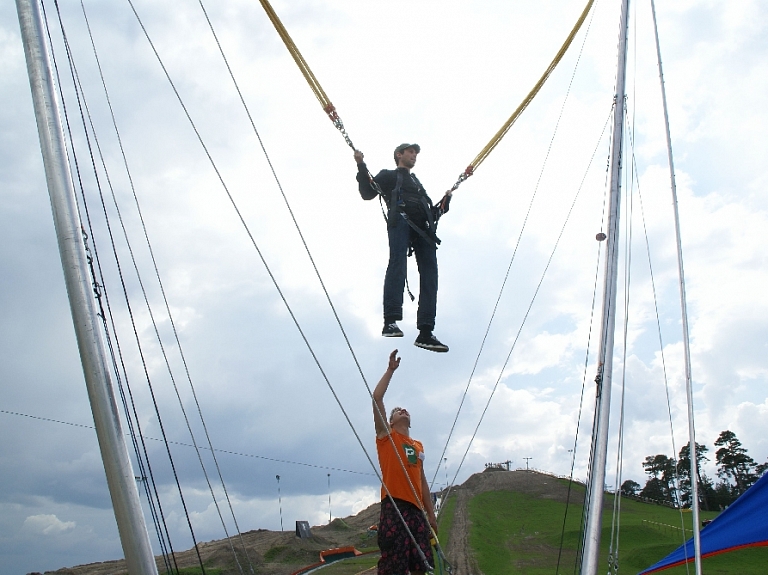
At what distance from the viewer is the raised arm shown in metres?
5.20

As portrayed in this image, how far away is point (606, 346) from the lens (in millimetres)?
8719

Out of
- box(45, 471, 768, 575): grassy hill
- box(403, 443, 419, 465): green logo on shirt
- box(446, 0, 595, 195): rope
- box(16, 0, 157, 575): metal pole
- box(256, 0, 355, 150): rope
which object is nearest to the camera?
box(16, 0, 157, 575): metal pole

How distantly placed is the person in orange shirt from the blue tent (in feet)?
20.2

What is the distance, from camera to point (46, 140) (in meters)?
5.12

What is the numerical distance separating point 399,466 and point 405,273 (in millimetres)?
1878

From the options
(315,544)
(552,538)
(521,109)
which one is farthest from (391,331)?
(315,544)

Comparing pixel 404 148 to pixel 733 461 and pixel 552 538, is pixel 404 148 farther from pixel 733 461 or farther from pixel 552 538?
pixel 733 461

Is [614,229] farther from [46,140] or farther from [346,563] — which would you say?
[346,563]

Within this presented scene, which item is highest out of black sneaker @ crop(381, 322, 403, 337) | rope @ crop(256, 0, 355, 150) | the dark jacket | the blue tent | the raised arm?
rope @ crop(256, 0, 355, 150)

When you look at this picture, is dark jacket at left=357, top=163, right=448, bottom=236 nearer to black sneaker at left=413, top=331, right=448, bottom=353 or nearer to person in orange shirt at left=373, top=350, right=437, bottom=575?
black sneaker at left=413, top=331, right=448, bottom=353

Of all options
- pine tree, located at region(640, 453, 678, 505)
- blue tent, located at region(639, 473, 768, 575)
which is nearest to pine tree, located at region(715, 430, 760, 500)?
pine tree, located at region(640, 453, 678, 505)

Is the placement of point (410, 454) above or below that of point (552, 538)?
above

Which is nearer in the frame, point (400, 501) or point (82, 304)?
point (82, 304)

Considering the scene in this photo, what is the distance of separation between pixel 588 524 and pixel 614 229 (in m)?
3.94
